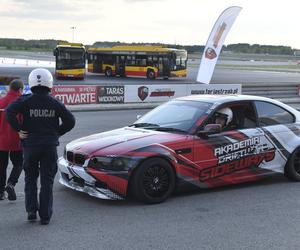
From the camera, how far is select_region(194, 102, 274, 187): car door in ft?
22.7

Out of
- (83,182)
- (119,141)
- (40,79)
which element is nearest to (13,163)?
A: (83,182)

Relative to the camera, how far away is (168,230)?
5457 millimetres

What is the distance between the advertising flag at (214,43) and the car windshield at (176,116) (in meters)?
16.3

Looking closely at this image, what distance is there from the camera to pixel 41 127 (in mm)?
5430

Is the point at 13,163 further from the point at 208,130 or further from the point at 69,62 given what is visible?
the point at 69,62

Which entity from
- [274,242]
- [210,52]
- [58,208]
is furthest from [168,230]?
[210,52]

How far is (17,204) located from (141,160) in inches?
63.9

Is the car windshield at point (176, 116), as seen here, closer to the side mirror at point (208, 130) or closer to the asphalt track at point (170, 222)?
the side mirror at point (208, 130)

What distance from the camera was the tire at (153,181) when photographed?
635cm

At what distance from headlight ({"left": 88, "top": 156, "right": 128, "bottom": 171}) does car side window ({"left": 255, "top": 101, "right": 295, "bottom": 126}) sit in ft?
7.96

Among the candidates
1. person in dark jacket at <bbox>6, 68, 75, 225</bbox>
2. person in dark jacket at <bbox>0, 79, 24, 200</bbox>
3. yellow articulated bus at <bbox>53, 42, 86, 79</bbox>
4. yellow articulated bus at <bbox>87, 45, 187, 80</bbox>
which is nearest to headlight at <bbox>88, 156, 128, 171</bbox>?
person in dark jacket at <bbox>6, 68, 75, 225</bbox>

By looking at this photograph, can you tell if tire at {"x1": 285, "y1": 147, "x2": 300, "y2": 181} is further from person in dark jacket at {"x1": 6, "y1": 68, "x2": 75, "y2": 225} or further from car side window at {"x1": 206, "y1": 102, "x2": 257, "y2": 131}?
person in dark jacket at {"x1": 6, "y1": 68, "x2": 75, "y2": 225}

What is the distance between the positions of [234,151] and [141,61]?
40.0 meters

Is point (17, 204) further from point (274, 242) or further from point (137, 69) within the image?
point (137, 69)
